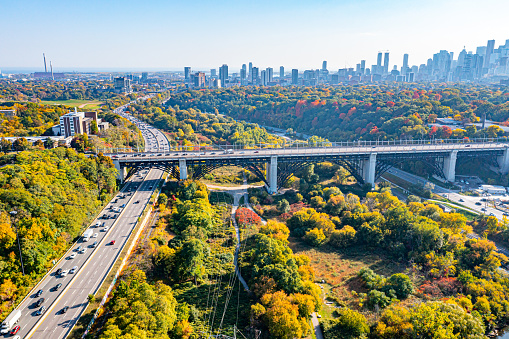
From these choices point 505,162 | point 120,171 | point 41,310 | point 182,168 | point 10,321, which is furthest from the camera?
point 505,162

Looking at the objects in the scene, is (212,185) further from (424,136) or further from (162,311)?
(424,136)

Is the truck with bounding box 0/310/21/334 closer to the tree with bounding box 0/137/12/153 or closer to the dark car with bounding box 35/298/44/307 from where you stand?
the dark car with bounding box 35/298/44/307

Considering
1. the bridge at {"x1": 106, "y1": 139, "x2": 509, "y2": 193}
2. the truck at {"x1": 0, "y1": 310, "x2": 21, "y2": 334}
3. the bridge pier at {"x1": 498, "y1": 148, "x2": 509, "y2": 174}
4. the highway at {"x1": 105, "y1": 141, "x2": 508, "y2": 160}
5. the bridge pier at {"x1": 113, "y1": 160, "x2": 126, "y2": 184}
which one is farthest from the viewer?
the bridge pier at {"x1": 498, "y1": 148, "x2": 509, "y2": 174}

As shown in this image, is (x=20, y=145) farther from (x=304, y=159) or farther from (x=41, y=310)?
(x=304, y=159)

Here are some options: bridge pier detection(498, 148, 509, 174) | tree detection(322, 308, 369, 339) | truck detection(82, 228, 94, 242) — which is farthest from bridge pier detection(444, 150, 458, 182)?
truck detection(82, 228, 94, 242)

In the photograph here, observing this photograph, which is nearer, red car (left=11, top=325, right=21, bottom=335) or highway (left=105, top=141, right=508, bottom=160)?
red car (left=11, top=325, right=21, bottom=335)

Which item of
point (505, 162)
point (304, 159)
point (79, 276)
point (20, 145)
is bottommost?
point (79, 276)

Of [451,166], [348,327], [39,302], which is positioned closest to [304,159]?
[451,166]
